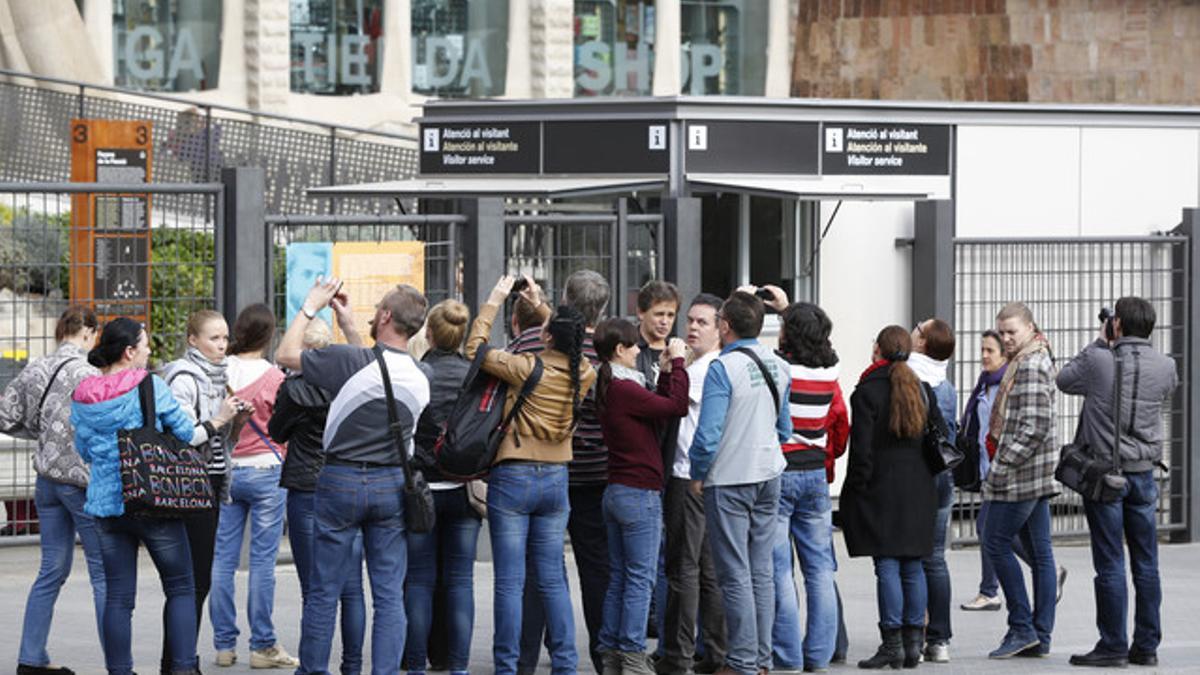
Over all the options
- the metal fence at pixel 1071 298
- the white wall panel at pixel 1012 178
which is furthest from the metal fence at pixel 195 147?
the metal fence at pixel 1071 298

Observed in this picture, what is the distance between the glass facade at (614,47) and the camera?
3725cm

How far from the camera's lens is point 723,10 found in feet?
128

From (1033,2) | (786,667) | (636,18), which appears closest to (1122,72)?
(1033,2)

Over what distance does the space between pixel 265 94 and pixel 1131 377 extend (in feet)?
73.4

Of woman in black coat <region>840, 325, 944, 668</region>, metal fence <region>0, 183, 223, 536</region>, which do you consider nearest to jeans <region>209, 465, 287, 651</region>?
woman in black coat <region>840, 325, 944, 668</region>

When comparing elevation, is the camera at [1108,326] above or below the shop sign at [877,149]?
below

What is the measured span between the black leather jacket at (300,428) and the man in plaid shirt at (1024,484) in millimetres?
3479

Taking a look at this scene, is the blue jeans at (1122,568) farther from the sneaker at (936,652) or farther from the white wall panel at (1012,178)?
the white wall panel at (1012,178)

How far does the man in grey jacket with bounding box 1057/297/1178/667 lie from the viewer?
37.9 ft

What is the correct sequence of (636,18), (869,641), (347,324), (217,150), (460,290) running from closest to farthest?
(347,324) → (869,641) → (460,290) → (217,150) → (636,18)

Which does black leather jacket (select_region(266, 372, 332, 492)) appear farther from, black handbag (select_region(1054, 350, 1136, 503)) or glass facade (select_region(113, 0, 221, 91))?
glass facade (select_region(113, 0, 221, 91))

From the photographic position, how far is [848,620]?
1298 centimetres

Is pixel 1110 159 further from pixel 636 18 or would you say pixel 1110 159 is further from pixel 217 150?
pixel 636 18

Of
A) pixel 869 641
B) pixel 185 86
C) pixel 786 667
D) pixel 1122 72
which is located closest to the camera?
pixel 786 667
